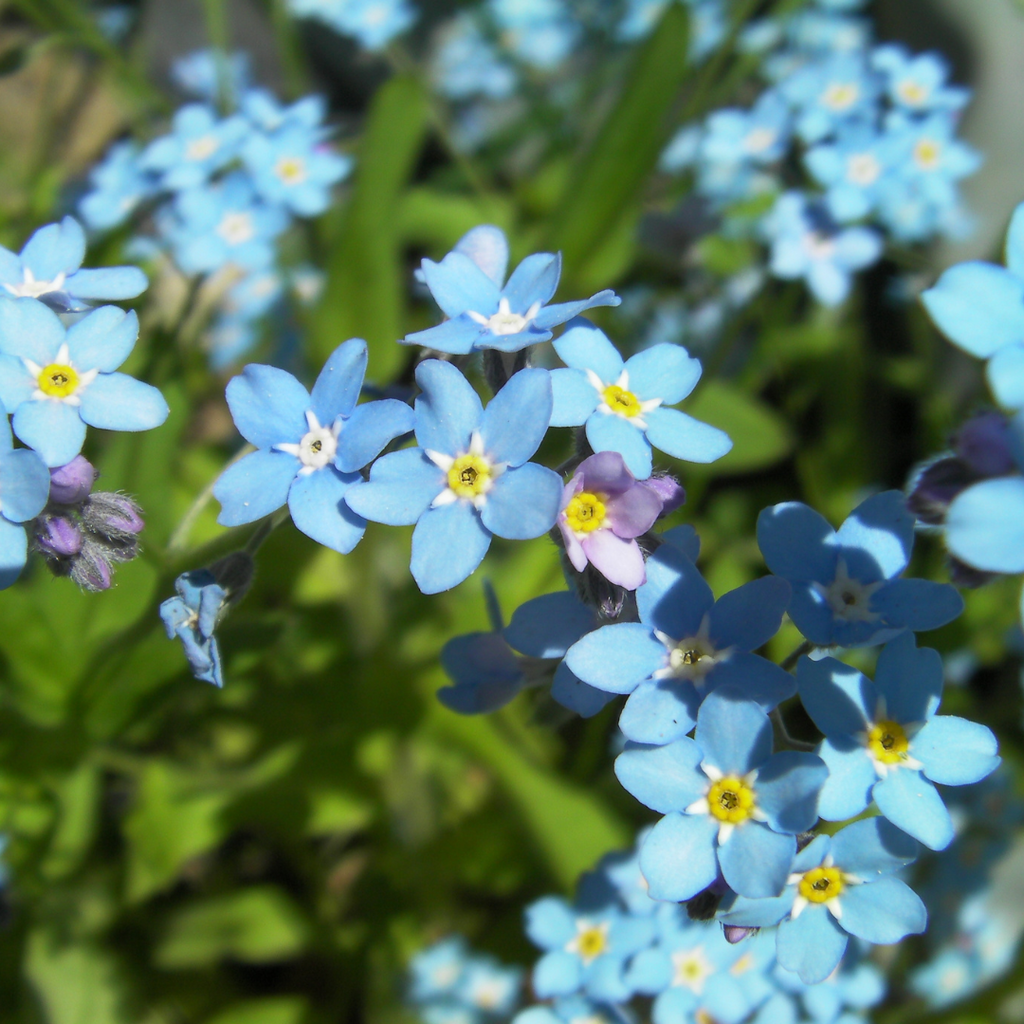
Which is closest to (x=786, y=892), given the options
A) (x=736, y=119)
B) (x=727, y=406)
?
(x=727, y=406)

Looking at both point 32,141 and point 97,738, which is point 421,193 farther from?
point 97,738

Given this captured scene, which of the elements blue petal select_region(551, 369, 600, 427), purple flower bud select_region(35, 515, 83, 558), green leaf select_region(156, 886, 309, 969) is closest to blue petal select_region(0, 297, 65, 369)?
purple flower bud select_region(35, 515, 83, 558)

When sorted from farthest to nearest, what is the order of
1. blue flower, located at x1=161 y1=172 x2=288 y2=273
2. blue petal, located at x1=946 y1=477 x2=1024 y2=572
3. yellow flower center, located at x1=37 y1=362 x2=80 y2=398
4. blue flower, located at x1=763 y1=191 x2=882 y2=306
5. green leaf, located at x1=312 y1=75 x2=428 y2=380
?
blue flower, located at x1=763 y1=191 x2=882 y2=306
green leaf, located at x1=312 y1=75 x2=428 y2=380
blue flower, located at x1=161 y1=172 x2=288 y2=273
yellow flower center, located at x1=37 y1=362 x2=80 y2=398
blue petal, located at x1=946 y1=477 x2=1024 y2=572

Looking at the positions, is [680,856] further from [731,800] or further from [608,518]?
[608,518]

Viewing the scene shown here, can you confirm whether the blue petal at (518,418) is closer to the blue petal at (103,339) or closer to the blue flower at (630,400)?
the blue flower at (630,400)

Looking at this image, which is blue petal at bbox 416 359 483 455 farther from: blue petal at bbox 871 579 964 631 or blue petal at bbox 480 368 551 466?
blue petal at bbox 871 579 964 631

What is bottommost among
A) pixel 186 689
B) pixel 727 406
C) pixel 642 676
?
pixel 186 689

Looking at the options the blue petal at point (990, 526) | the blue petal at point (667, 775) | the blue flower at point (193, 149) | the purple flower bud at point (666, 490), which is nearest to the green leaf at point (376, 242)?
the blue flower at point (193, 149)
